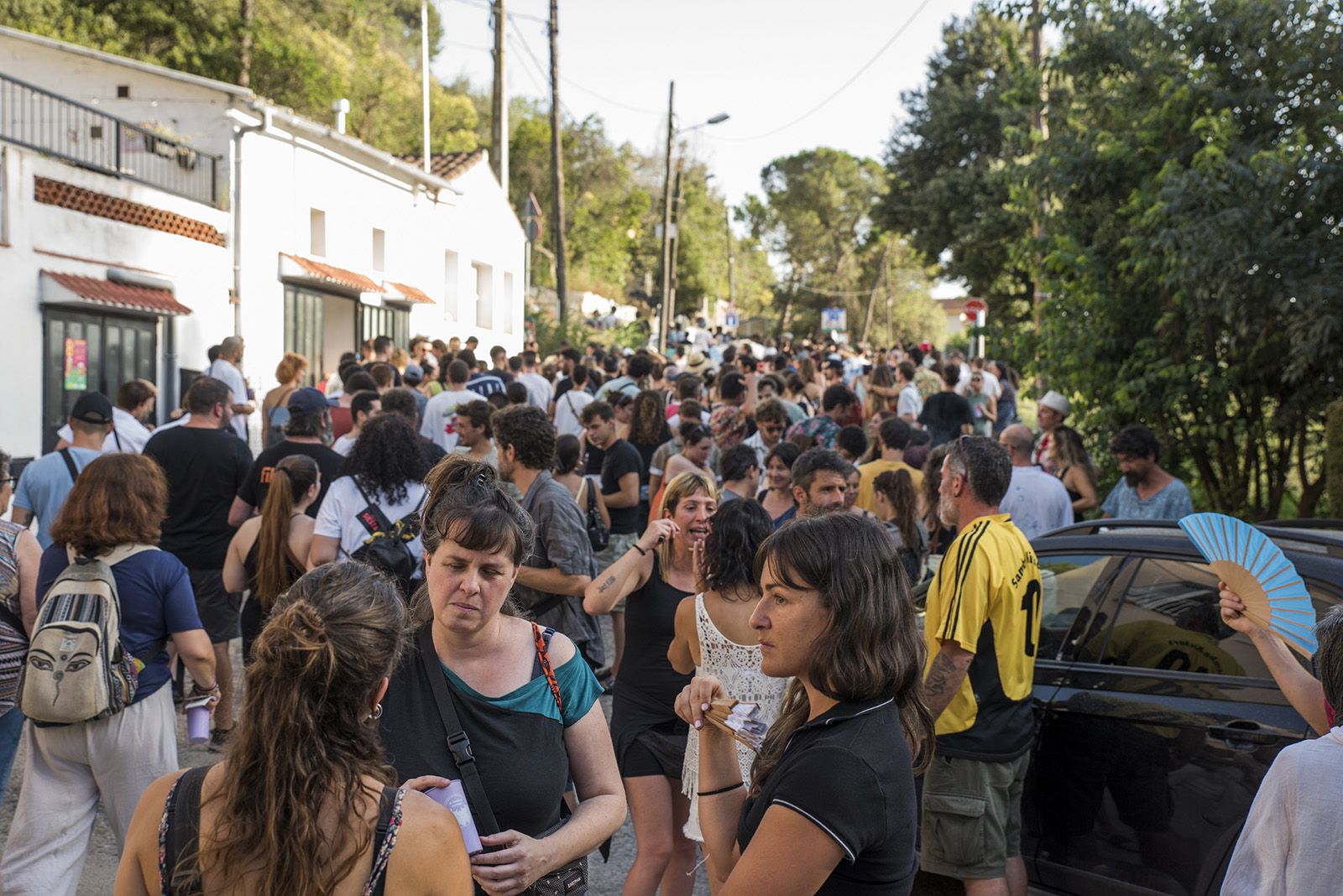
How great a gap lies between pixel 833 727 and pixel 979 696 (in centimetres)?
210

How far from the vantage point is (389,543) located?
17.6 feet

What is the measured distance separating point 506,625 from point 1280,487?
10.2m

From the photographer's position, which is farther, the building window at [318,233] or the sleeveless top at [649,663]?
the building window at [318,233]

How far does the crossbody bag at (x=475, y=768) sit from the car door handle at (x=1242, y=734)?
2.39 metres

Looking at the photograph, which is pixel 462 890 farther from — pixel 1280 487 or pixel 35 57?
pixel 35 57

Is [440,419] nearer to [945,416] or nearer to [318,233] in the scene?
[945,416]

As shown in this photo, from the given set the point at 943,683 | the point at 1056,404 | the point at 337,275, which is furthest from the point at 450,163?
the point at 943,683

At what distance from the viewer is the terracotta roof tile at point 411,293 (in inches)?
1054

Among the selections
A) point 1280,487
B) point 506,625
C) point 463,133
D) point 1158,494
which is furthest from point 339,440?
point 463,133

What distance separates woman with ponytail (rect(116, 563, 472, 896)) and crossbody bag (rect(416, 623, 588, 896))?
0.50m

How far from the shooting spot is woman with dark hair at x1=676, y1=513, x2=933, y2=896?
2326mm

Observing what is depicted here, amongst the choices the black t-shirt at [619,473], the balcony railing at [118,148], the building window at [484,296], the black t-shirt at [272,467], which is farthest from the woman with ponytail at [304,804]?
the building window at [484,296]

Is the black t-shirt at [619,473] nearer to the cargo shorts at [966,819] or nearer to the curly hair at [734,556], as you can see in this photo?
the curly hair at [734,556]

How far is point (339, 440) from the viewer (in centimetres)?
898
